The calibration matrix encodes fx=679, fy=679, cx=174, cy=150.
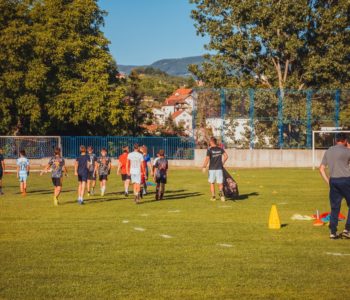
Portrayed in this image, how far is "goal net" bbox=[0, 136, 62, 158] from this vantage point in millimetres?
45438

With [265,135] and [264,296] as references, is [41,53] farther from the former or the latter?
[264,296]

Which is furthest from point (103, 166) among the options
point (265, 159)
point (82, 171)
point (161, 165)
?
point (265, 159)

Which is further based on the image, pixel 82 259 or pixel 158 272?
pixel 82 259

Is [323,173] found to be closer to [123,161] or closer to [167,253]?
[167,253]

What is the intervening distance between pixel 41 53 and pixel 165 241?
137 feet

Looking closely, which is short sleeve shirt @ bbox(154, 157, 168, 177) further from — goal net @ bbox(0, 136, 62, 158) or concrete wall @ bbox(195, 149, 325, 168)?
goal net @ bbox(0, 136, 62, 158)

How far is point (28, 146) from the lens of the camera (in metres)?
45.6

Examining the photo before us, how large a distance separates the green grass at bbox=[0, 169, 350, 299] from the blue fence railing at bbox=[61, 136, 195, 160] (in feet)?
85.2

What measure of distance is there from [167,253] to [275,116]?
34.9 m

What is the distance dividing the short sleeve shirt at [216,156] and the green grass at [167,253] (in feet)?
4.38

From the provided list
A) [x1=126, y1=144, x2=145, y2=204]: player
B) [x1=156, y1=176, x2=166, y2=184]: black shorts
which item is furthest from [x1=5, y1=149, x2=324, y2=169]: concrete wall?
[x1=126, y1=144, x2=145, y2=204]: player

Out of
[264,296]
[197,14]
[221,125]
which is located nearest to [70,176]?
[221,125]

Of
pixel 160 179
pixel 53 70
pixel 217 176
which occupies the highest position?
pixel 53 70

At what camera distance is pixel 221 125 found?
4591 cm
